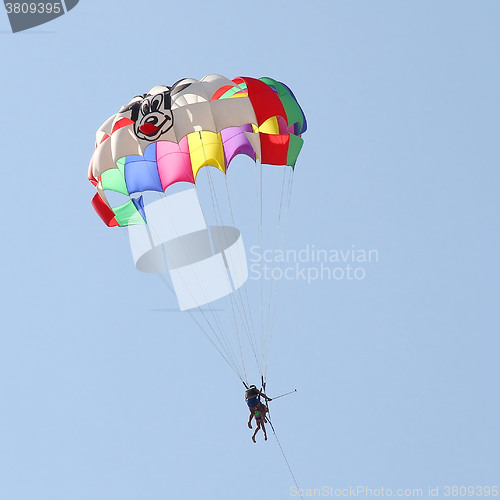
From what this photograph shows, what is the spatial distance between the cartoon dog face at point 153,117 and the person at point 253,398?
590cm

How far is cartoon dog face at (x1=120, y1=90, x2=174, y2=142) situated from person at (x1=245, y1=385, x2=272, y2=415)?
19.3 feet

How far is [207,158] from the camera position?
22297 millimetres

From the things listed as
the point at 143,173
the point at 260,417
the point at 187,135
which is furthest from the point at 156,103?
the point at 260,417

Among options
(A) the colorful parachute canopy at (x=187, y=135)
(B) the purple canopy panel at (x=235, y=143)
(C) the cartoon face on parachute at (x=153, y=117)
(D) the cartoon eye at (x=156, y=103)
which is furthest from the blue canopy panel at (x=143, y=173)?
(B) the purple canopy panel at (x=235, y=143)

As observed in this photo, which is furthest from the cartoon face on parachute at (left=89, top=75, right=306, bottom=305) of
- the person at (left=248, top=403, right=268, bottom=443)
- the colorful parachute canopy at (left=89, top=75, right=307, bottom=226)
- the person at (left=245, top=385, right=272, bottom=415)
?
the person at (left=248, top=403, right=268, bottom=443)

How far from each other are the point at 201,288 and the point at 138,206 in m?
3.09

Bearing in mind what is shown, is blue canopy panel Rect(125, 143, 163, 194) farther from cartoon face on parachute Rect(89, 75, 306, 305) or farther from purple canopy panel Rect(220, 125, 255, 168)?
purple canopy panel Rect(220, 125, 255, 168)

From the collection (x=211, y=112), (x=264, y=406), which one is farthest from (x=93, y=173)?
(x=264, y=406)

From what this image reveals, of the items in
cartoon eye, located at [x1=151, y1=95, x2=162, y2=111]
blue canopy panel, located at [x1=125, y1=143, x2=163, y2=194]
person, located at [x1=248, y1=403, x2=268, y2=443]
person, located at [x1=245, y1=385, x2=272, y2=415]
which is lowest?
person, located at [x1=248, y1=403, x2=268, y2=443]

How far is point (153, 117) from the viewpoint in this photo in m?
21.4

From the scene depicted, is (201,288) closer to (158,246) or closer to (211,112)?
(158,246)

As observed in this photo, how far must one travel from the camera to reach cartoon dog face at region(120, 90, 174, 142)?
21234 millimetres

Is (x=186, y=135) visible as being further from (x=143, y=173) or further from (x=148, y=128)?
(x=143, y=173)

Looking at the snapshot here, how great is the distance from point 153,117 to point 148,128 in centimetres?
28
